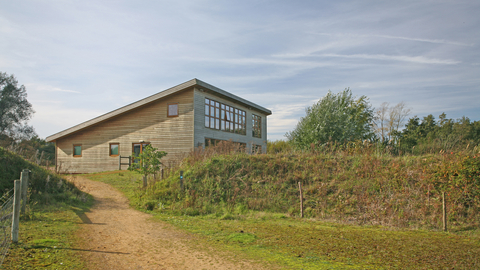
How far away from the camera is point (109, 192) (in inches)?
524

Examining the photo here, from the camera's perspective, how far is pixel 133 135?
21.9m

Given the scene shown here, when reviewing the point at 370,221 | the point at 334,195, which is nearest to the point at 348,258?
the point at 370,221

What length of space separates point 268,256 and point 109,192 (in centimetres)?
997

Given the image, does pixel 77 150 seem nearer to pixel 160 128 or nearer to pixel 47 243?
pixel 160 128

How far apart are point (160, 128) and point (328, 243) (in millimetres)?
16518

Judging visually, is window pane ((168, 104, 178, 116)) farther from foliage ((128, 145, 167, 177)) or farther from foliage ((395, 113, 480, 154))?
foliage ((395, 113, 480, 154))

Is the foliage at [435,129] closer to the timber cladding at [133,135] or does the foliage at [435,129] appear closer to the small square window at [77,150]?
the timber cladding at [133,135]

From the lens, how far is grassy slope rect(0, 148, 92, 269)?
16.9 ft

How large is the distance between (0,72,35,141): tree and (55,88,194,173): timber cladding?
70.3 ft

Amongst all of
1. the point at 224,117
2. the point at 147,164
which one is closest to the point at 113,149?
the point at 224,117

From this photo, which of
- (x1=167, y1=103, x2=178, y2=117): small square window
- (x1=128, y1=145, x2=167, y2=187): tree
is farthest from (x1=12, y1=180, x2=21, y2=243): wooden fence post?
(x1=167, y1=103, x2=178, y2=117): small square window

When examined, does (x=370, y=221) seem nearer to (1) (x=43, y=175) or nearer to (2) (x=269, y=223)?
(2) (x=269, y=223)

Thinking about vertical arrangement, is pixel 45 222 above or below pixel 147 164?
below

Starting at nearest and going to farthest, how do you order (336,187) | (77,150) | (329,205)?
(329,205), (336,187), (77,150)
